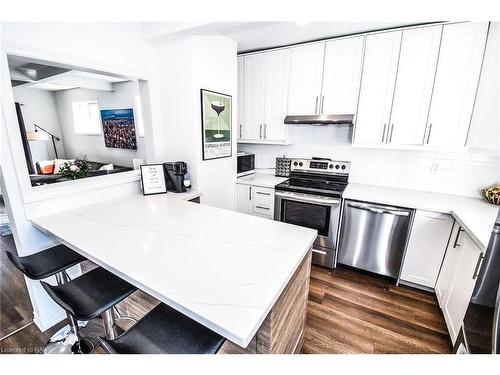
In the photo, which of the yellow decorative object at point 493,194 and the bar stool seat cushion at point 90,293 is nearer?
the bar stool seat cushion at point 90,293

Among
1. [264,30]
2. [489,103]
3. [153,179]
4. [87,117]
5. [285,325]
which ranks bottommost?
[285,325]

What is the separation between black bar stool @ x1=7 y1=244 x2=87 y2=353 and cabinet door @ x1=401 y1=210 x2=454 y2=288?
107 inches

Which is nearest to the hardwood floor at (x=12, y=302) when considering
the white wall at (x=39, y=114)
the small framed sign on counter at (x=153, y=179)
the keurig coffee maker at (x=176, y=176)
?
the small framed sign on counter at (x=153, y=179)

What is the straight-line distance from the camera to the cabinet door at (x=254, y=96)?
289cm

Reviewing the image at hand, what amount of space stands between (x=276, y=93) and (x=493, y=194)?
2.40 meters

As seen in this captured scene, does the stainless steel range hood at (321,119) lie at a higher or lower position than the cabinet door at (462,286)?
higher

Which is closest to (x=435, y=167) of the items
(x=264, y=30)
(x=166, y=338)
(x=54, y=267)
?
(x=264, y=30)

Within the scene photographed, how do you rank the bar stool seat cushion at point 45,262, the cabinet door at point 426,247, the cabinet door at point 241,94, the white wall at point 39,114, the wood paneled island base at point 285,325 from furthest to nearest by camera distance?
the white wall at point 39,114 < the cabinet door at point 241,94 < the cabinet door at point 426,247 < the bar stool seat cushion at point 45,262 < the wood paneled island base at point 285,325

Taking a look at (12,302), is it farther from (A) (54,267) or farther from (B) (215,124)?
(B) (215,124)

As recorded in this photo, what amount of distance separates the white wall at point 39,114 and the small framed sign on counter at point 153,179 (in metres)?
5.69

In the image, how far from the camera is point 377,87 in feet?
7.52

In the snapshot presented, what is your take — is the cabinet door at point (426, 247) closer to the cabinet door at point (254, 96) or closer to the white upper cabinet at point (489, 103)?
the white upper cabinet at point (489, 103)

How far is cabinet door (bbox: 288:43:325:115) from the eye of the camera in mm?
2537
